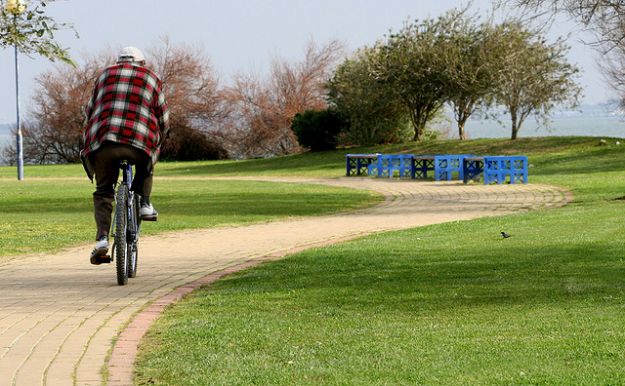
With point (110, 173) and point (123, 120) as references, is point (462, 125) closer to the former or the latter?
point (110, 173)

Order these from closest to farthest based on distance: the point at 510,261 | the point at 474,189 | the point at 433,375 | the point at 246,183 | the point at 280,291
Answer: the point at 433,375
the point at 280,291
the point at 510,261
the point at 474,189
the point at 246,183

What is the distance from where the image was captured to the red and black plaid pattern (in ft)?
33.6

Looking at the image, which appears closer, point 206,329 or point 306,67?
point 206,329

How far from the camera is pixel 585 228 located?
14.7 metres

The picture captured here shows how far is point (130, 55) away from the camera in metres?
10.5

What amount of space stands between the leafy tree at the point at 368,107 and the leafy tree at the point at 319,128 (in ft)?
1.79

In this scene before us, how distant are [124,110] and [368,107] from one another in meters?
36.5

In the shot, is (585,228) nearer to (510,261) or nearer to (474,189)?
(510,261)

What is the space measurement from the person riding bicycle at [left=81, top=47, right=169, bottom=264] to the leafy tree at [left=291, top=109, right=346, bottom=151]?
37.7m

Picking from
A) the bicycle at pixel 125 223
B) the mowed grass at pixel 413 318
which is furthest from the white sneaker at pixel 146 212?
the mowed grass at pixel 413 318

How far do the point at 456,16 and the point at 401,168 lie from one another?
43.9 feet

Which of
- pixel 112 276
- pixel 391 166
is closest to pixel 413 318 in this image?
pixel 112 276

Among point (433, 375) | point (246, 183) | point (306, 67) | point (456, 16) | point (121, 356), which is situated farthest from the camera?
point (306, 67)

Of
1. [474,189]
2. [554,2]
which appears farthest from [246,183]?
[554,2]
